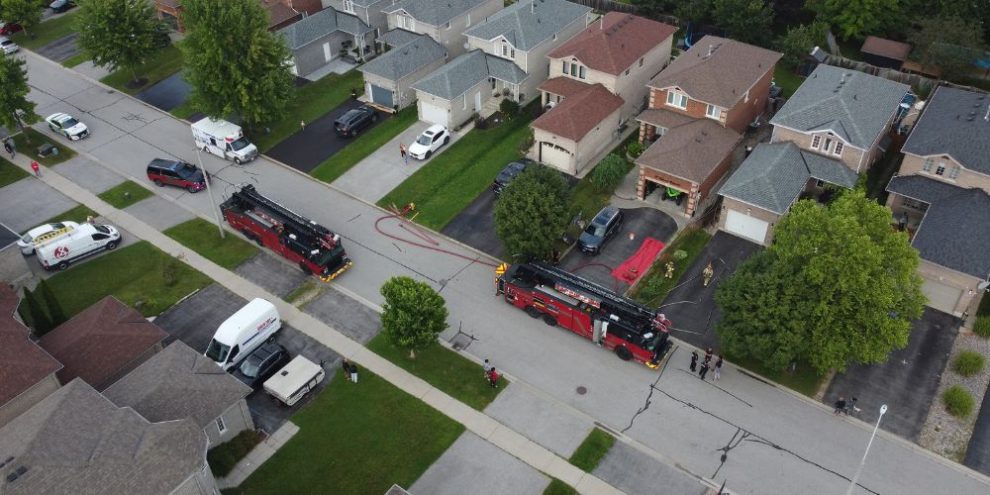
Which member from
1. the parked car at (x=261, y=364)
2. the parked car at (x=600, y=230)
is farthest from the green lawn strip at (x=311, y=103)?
the parked car at (x=600, y=230)

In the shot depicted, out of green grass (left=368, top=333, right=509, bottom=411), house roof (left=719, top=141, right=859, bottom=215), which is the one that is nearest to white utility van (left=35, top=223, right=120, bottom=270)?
green grass (left=368, top=333, right=509, bottom=411)

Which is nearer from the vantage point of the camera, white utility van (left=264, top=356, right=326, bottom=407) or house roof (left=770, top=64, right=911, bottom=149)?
white utility van (left=264, top=356, right=326, bottom=407)

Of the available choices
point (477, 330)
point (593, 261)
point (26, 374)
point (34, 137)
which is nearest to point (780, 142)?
point (593, 261)

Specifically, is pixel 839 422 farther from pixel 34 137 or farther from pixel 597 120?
pixel 34 137

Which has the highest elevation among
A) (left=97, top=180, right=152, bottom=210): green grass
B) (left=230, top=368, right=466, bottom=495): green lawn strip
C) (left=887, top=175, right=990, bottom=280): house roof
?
(left=887, top=175, right=990, bottom=280): house roof

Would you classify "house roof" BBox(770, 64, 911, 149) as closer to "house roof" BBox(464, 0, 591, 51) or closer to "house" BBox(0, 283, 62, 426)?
"house roof" BBox(464, 0, 591, 51)

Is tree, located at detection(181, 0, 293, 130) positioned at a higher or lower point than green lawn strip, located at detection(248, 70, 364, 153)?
higher
